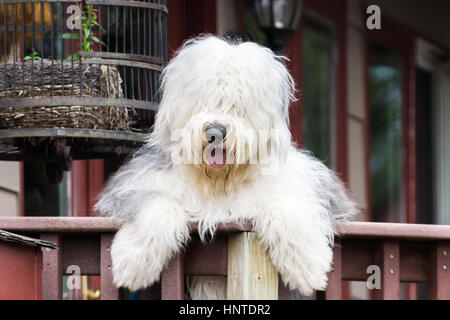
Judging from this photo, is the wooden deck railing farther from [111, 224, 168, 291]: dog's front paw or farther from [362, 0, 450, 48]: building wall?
[362, 0, 450, 48]: building wall

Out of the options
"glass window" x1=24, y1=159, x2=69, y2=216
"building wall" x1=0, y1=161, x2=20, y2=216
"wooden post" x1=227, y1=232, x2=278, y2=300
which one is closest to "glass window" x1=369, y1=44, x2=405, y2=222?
"glass window" x1=24, y1=159, x2=69, y2=216

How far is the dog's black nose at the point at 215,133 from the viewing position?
3.28 metres

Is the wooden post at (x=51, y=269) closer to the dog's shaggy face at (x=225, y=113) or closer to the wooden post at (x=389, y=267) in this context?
the dog's shaggy face at (x=225, y=113)

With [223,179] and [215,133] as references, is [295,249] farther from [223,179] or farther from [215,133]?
[215,133]

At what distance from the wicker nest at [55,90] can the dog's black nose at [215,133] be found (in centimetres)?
58

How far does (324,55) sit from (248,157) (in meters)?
4.40

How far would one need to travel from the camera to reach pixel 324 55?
764 centimetres

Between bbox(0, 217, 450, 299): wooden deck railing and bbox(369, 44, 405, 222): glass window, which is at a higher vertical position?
bbox(369, 44, 405, 222): glass window

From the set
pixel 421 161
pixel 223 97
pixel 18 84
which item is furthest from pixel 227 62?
pixel 421 161

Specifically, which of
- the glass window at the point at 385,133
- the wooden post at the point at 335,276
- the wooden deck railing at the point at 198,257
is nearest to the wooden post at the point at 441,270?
the wooden deck railing at the point at 198,257

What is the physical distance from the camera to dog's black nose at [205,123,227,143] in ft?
10.8

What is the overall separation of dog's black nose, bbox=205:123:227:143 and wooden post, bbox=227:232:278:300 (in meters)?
0.29
